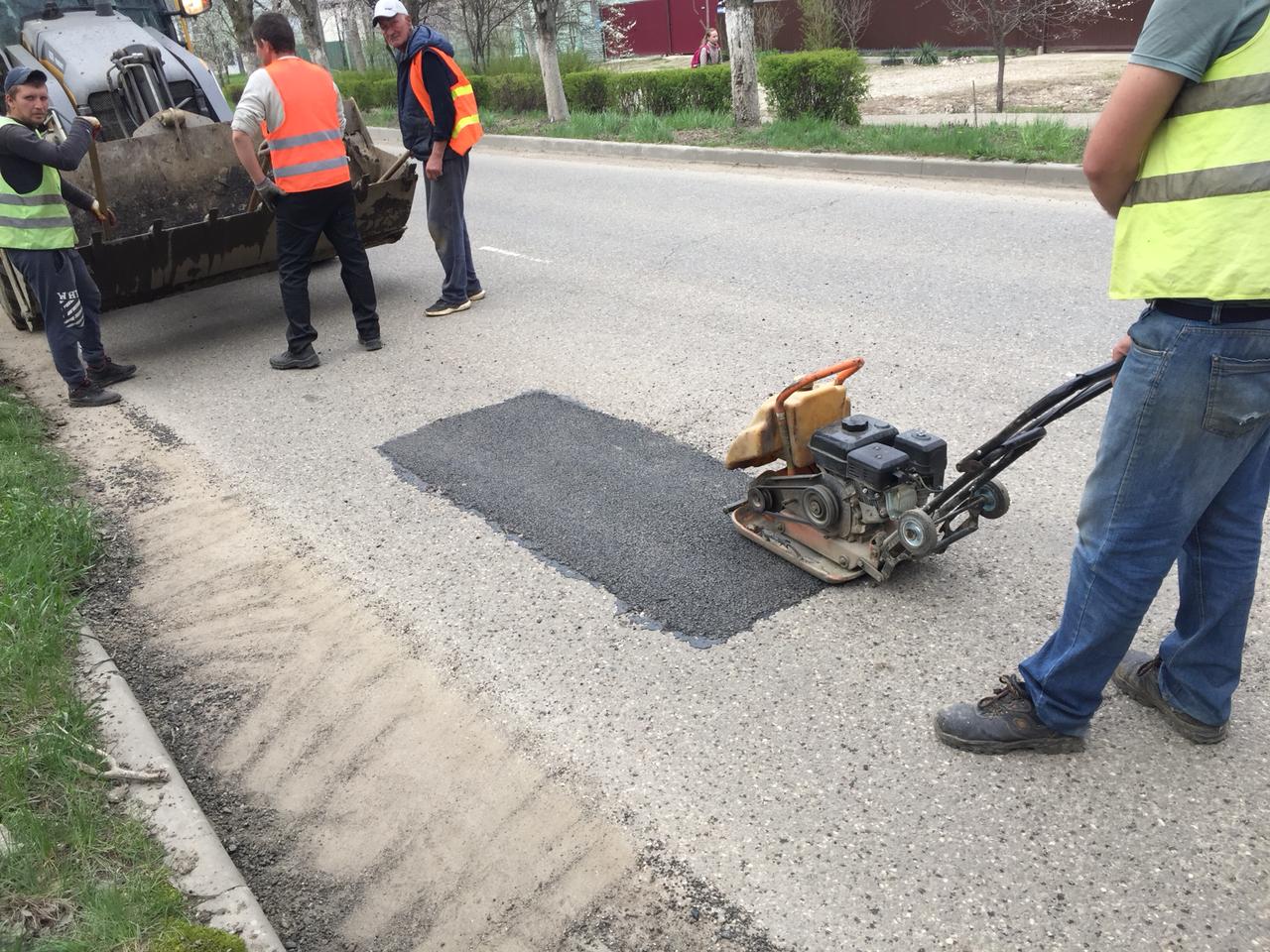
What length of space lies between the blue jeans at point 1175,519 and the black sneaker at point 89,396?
5424 millimetres

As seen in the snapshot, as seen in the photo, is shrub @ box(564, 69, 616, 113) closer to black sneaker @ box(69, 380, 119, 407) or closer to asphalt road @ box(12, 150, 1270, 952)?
asphalt road @ box(12, 150, 1270, 952)

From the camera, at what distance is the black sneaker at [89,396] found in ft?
19.9

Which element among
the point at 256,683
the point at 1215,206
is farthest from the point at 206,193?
the point at 1215,206

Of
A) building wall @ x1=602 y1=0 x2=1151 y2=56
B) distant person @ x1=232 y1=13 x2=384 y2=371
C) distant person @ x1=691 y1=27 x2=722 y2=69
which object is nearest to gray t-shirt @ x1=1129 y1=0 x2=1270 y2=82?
distant person @ x1=232 y1=13 x2=384 y2=371

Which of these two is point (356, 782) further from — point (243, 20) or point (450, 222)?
point (243, 20)

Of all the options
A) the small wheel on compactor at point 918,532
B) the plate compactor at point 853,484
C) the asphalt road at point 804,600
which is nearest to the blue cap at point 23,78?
the asphalt road at point 804,600

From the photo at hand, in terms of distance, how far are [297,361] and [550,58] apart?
1304 cm

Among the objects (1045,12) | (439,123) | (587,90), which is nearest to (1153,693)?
(439,123)

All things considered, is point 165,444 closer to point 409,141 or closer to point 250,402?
point 250,402

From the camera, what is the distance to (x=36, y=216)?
18.6 feet

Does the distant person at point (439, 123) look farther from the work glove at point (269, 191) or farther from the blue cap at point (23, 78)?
the blue cap at point (23, 78)

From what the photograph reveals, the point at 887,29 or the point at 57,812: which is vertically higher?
the point at 887,29

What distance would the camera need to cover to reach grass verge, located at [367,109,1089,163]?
34.7 feet

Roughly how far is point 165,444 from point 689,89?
13297mm
